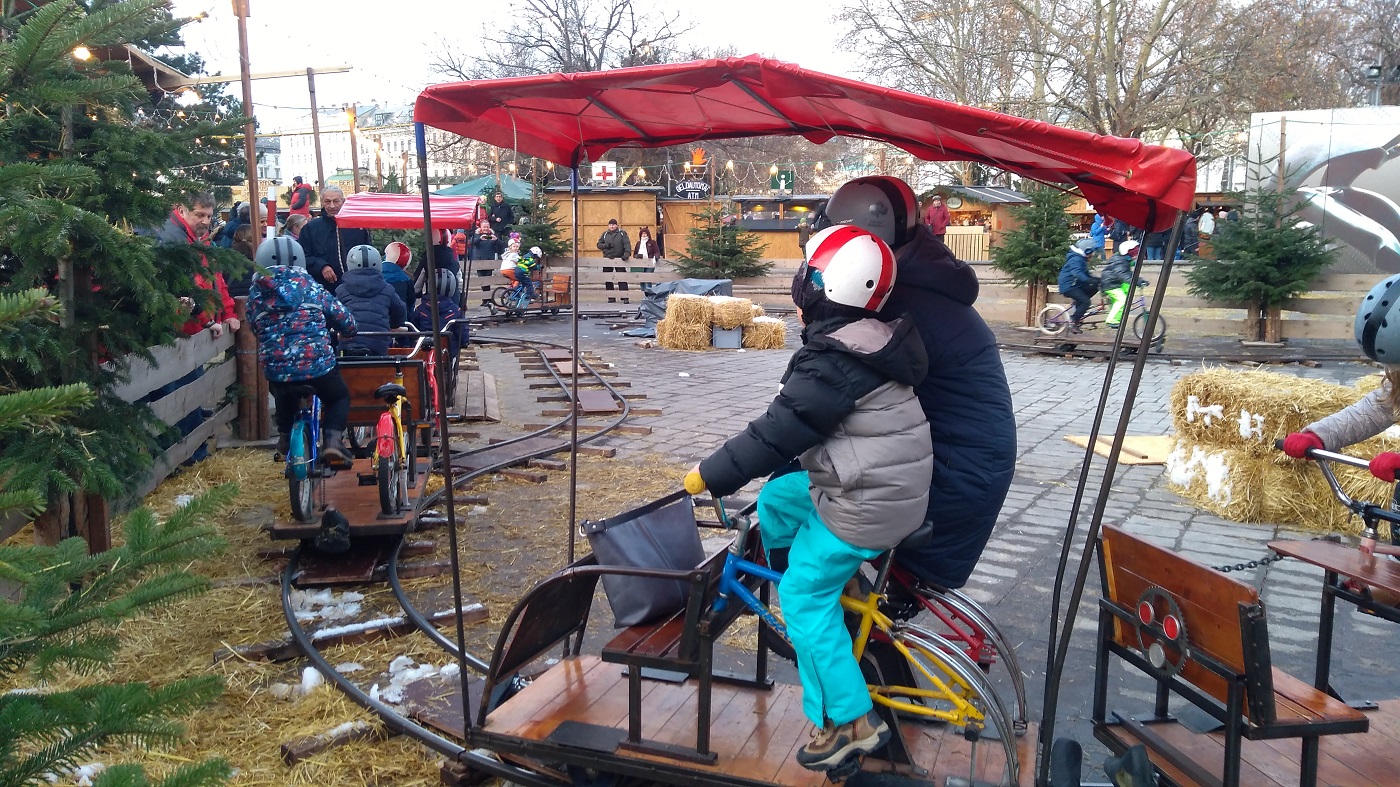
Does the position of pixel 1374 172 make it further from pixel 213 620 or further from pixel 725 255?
pixel 213 620

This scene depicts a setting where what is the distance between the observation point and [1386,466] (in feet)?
11.3

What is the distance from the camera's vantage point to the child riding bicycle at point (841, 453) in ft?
9.59

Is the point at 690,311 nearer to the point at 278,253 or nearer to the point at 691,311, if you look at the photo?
the point at 691,311

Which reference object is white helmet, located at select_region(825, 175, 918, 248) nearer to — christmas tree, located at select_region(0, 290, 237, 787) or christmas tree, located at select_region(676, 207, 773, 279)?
christmas tree, located at select_region(0, 290, 237, 787)

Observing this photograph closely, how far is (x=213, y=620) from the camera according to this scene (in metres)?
5.06

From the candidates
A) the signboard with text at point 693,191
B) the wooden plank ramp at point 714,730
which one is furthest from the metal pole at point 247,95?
the signboard with text at point 693,191

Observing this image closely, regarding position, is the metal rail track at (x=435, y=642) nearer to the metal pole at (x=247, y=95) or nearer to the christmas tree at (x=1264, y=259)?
the metal pole at (x=247, y=95)

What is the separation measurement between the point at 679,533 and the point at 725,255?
67.4 feet


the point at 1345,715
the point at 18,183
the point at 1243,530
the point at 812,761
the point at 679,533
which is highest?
the point at 18,183

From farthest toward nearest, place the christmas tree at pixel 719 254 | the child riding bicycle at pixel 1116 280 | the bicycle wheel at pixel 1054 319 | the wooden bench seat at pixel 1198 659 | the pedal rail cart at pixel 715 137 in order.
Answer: the christmas tree at pixel 719 254, the bicycle wheel at pixel 1054 319, the child riding bicycle at pixel 1116 280, the pedal rail cart at pixel 715 137, the wooden bench seat at pixel 1198 659

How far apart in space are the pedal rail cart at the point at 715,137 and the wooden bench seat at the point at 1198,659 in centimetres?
22

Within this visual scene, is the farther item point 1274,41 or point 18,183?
point 1274,41

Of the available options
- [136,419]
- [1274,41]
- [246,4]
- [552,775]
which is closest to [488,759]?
[552,775]

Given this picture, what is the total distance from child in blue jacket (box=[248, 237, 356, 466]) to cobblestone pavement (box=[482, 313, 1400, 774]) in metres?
2.93
